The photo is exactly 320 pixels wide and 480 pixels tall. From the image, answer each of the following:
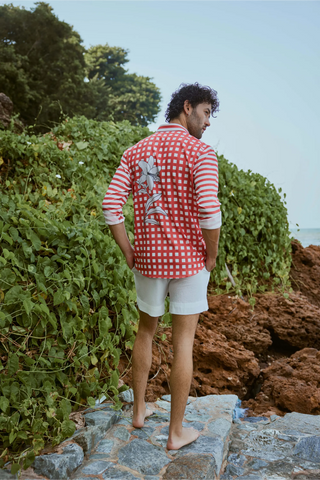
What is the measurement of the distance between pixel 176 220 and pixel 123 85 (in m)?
24.9

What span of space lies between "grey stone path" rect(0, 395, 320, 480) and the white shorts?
786 mm

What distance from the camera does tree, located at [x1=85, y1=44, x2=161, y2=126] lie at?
24.1 metres

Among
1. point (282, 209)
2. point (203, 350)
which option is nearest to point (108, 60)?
point (282, 209)

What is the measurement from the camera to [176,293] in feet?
7.73

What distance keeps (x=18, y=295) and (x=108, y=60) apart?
86.1 feet

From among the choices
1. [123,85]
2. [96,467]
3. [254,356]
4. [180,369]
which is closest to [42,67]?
[123,85]

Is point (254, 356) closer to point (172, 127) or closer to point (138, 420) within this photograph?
point (138, 420)

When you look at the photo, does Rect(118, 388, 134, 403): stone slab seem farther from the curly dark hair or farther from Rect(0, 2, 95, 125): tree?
Rect(0, 2, 95, 125): tree

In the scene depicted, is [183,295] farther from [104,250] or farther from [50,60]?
[50,60]

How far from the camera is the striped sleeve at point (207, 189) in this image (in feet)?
7.07

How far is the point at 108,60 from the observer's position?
26.2 meters

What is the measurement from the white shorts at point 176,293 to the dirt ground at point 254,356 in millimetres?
974

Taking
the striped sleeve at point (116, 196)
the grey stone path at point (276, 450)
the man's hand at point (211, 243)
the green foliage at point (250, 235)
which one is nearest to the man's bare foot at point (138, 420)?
the grey stone path at point (276, 450)

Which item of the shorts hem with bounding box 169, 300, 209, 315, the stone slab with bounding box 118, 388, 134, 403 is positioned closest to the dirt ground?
the stone slab with bounding box 118, 388, 134, 403
